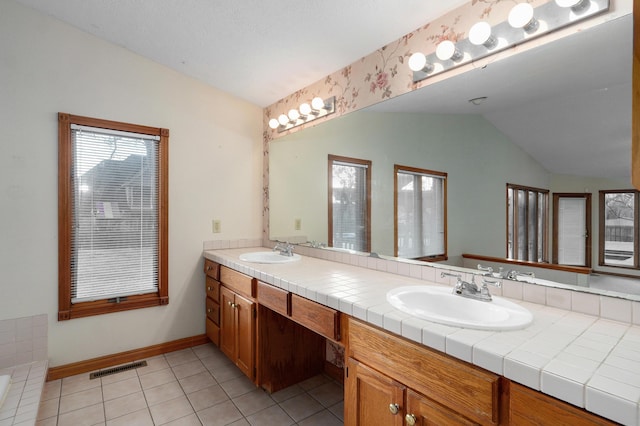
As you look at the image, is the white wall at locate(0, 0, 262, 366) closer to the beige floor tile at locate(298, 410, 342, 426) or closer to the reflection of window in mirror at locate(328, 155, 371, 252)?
the reflection of window in mirror at locate(328, 155, 371, 252)

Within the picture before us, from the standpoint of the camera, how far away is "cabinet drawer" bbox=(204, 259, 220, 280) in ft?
8.20

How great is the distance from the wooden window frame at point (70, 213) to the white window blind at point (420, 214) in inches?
73.2

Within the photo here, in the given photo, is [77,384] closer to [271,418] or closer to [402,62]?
[271,418]

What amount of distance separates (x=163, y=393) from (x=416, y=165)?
213 cm

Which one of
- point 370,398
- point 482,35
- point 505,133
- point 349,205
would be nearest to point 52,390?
point 370,398

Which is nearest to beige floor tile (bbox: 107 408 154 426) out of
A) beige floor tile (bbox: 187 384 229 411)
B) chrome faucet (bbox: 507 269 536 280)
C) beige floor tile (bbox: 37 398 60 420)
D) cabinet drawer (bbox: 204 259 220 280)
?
beige floor tile (bbox: 187 384 229 411)

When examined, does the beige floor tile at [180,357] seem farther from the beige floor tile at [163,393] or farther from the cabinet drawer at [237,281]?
the cabinet drawer at [237,281]

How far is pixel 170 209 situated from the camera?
2.60 m

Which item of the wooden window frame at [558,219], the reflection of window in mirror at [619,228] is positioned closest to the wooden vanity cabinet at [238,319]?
the wooden window frame at [558,219]

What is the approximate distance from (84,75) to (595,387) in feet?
10.1

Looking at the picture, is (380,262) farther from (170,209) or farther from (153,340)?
(153,340)

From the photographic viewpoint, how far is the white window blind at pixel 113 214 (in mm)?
2260

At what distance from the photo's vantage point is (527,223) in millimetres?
1324

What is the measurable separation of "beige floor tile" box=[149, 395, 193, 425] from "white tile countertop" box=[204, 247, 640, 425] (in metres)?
1.13
